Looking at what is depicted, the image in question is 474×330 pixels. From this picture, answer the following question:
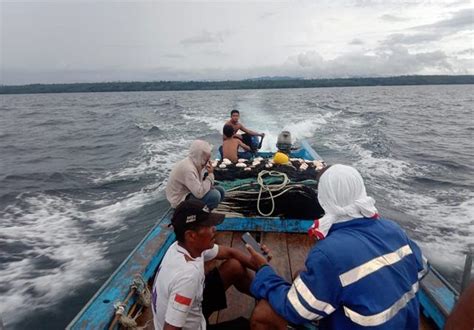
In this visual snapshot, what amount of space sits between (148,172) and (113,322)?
8521 millimetres

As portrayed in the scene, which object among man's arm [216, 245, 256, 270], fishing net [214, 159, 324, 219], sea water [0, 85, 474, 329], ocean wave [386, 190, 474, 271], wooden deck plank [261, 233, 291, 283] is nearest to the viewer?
man's arm [216, 245, 256, 270]

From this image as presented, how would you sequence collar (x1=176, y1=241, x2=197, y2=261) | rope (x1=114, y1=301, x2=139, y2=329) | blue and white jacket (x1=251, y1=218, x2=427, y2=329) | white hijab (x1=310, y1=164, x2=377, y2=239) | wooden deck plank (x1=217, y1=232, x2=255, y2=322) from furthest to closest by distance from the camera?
wooden deck plank (x1=217, y1=232, x2=255, y2=322) → rope (x1=114, y1=301, x2=139, y2=329) → collar (x1=176, y1=241, x2=197, y2=261) → white hijab (x1=310, y1=164, x2=377, y2=239) → blue and white jacket (x1=251, y1=218, x2=427, y2=329)

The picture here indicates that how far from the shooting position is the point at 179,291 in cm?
179

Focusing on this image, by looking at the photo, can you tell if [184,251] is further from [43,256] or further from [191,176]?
[43,256]

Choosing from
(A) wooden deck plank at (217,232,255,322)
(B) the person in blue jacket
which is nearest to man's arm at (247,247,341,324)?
(B) the person in blue jacket

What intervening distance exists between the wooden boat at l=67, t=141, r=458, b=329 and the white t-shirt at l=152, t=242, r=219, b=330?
799 millimetres

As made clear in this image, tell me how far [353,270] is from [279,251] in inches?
91.8

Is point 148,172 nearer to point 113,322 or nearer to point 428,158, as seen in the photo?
point 113,322

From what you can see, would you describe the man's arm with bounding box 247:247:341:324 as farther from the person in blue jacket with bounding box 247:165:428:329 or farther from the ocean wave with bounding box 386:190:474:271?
the ocean wave with bounding box 386:190:474:271

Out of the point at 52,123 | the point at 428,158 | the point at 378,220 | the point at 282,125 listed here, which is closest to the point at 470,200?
the point at 428,158

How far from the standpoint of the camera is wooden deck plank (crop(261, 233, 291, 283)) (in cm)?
345

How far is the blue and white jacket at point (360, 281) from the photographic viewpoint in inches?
61.3

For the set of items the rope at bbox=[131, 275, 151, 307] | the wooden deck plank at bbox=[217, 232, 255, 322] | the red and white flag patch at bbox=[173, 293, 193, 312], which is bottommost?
the wooden deck plank at bbox=[217, 232, 255, 322]

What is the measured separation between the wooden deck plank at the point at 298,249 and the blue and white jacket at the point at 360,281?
1.81 metres
